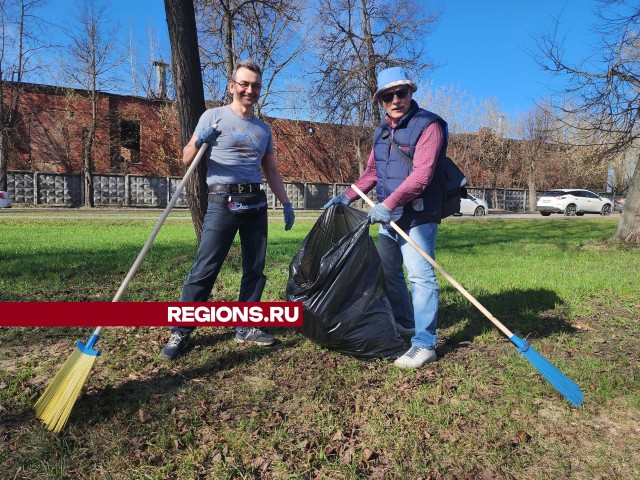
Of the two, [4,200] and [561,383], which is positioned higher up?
[4,200]

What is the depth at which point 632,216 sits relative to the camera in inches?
366

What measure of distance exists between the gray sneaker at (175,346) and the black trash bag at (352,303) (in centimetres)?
84

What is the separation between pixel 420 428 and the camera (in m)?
2.37

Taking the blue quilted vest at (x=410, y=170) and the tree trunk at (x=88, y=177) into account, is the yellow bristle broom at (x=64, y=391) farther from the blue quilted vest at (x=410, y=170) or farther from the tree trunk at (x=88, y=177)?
the tree trunk at (x=88, y=177)

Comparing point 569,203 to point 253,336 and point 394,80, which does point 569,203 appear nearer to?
point 394,80

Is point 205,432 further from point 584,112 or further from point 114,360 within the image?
point 584,112

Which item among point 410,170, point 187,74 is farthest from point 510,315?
point 187,74

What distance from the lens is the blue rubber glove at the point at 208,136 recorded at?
2.98m

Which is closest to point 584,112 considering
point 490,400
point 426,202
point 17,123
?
point 426,202

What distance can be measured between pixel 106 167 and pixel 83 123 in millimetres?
2431

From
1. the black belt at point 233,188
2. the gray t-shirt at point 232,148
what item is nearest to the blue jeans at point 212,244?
the black belt at point 233,188

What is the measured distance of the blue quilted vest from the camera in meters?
3.04

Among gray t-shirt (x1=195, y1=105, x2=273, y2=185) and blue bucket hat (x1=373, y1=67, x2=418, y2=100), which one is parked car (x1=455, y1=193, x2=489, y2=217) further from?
gray t-shirt (x1=195, y1=105, x2=273, y2=185)

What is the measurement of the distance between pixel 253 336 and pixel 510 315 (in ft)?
7.97
